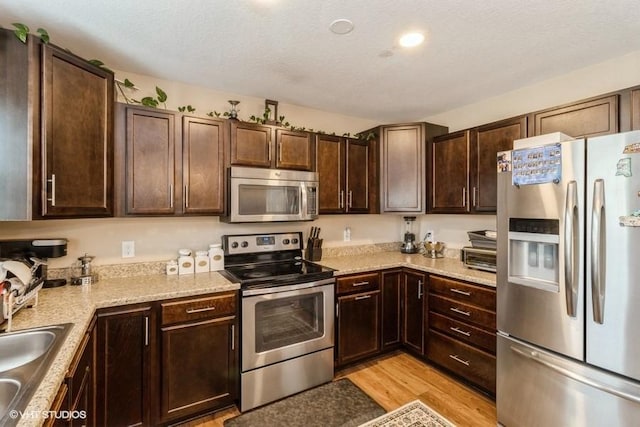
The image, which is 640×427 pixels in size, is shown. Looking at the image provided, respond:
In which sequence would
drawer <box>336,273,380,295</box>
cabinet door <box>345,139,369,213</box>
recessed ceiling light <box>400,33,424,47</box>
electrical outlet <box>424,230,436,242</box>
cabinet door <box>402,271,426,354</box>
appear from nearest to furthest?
1. recessed ceiling light <box>400,33,424,47</box>
2. drawer <box>336,273,380,295</box>
3. cabinet door <box>402,271,426,354</box>
4. cabinet door <box>345,139,369,213</box>
5. electrical outlet <box>424,230,436,242</box>

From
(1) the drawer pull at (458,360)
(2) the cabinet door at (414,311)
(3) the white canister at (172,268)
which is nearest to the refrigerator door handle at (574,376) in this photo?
(1) the drawer pull at (458,360)

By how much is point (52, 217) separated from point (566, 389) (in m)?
3.05

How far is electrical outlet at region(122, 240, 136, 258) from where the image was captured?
93.7 inches

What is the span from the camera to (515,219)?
6.31 feet

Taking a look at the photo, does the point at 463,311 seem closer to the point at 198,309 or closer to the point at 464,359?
the point at 464,359

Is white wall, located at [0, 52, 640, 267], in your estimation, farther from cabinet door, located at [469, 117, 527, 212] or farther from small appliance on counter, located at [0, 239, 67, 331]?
cabinet door, located at [469, 117, 527, 212]

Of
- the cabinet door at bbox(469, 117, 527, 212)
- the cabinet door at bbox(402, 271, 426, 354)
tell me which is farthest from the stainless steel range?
the cabinet door at bbox(469, 117, 527, 212)

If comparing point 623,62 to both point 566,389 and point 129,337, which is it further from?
point 129,337

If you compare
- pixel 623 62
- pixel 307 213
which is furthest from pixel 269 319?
pixel 623 62

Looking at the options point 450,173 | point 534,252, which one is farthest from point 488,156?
point 534,252

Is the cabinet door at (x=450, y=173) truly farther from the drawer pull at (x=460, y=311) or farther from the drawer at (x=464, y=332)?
the drawer at (x=464, y=332)

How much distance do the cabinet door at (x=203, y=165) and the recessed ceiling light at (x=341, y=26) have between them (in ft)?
3.87

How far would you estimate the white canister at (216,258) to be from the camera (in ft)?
8.32

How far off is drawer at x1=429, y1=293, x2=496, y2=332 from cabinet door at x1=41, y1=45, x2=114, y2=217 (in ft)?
8.82
